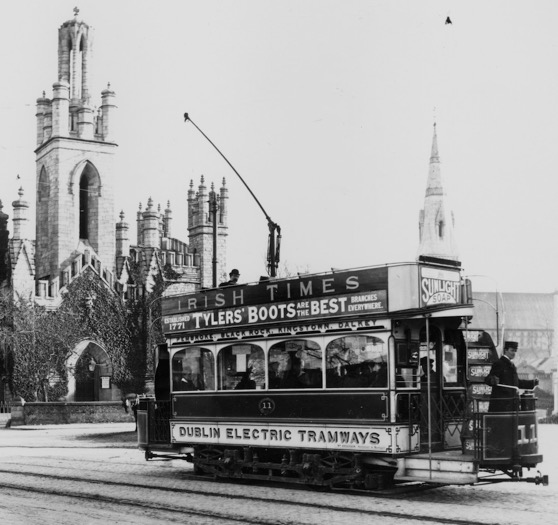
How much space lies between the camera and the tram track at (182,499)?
465 inches

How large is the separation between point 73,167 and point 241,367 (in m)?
47.0

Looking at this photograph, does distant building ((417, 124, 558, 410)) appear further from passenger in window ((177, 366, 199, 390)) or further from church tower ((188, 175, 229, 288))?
passenger in window ((177, 366, 199, 390))

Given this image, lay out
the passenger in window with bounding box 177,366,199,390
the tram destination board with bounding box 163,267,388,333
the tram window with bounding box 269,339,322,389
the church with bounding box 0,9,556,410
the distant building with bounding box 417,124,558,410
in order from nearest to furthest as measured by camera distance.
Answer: the tram destination board with bounding box 163,267,388,333
the tram window with bounding box 269,339,322,389
the passenger in window with bounding box 177,366,199,390
the church with bounding box 0,9,556,410
the distant building with bounding box 417,124,558,410

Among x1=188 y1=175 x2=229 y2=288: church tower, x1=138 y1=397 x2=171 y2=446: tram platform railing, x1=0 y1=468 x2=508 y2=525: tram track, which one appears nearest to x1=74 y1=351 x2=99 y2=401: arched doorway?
x1=188 y1=175 x2=229 y2=288: church tower

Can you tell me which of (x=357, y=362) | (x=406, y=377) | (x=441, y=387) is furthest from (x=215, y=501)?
(x=441, y=387)

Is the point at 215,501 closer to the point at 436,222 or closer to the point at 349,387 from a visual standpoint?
the point at 349,387

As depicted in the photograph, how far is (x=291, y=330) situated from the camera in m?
15.4

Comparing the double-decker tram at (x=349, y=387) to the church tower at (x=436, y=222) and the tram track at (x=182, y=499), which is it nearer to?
the tram track at (x=182, y=499)

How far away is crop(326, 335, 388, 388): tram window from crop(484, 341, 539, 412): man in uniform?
4.85 ft

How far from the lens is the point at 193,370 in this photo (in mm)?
17328

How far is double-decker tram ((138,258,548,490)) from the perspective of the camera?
13.8 metres

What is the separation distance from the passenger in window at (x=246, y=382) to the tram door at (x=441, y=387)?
9.77 feet

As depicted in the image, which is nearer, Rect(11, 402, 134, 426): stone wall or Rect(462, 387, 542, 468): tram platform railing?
Rect(462, 387, 542, 468): tram platform railing

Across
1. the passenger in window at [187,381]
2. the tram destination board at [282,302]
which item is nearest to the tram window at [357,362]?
the tram destination board at [282,302]
